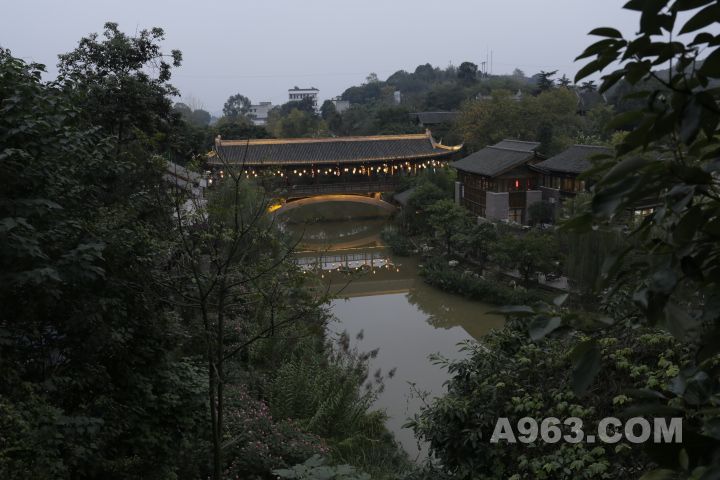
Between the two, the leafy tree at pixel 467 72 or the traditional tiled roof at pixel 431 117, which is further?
the leafy tree at pixel 467 72

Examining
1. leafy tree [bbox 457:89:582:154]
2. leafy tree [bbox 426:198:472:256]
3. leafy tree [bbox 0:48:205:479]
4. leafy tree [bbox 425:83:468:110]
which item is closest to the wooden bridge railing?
leafy tree [bbox 457:89:582:154]

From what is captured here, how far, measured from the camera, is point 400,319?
49.2 feet

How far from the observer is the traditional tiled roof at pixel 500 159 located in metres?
21.9

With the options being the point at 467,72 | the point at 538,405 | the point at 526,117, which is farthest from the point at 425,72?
the point at 538,405

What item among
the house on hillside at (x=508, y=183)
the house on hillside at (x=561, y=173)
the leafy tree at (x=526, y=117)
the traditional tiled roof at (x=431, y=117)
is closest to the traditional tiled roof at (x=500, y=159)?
the house on hillside at (x=508, y=183)

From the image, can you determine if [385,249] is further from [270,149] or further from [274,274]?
[274,274]

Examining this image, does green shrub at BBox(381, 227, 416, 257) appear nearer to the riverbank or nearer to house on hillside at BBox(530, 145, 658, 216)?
the riverbank

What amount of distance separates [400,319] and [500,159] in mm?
10376

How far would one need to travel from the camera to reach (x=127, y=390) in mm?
4438

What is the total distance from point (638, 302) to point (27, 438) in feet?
11.9

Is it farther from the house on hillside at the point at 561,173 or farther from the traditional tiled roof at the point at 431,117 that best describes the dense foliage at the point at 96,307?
the traditional tiled roof at the point at 431,117

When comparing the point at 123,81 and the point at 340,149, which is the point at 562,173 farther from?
the point at 123,81

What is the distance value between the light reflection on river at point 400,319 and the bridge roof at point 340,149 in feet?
16.6

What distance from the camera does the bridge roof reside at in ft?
89.8
